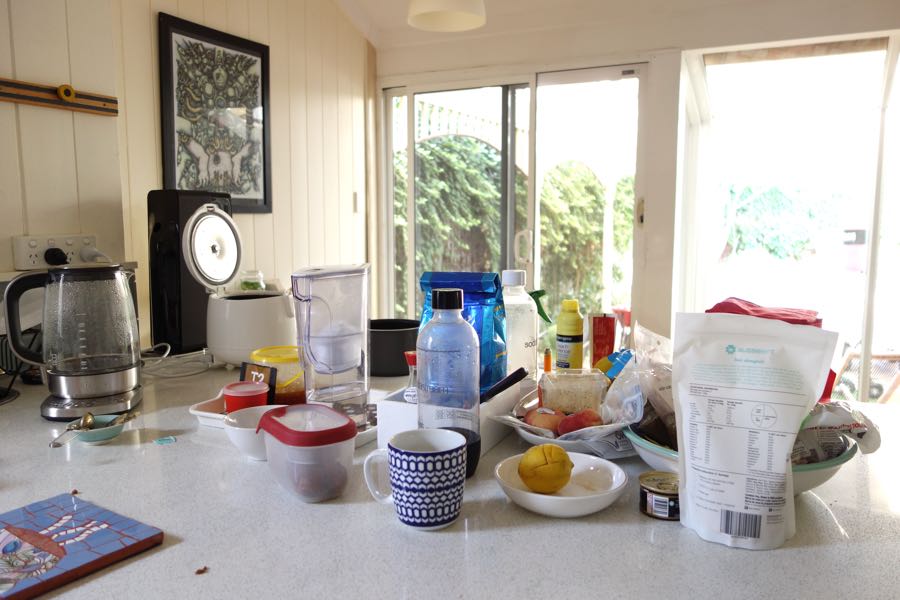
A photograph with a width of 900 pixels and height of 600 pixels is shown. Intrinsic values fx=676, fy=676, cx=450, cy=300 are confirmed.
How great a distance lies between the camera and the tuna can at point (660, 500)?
0.81 meters

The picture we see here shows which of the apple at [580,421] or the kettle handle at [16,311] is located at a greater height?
the kettle handle at [16,311]

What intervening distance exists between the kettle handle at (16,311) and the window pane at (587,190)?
2608 millimetres

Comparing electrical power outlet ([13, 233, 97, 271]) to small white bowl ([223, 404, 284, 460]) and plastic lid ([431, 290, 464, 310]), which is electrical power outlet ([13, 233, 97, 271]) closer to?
small white bowl ([223, 404, 284, 460])

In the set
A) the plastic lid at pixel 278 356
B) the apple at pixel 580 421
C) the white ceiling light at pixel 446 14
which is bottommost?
the apple at pixel 580 421

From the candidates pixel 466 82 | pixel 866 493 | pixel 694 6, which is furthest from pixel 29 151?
pixel 694 6

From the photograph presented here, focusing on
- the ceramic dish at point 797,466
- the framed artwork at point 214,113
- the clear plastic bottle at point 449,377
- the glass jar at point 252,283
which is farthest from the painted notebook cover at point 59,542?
the framed artwork at point 214,113

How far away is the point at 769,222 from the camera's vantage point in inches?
170

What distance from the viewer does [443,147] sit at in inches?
146

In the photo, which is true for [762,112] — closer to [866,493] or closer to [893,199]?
[893,199]

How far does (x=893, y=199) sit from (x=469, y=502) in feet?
11.8

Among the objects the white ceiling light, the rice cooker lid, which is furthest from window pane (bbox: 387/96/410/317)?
the rice cooker lid

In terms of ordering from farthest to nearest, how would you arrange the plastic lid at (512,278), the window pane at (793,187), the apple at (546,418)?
the window pane at (793,187)
the plastic lid at (512,278)
the apple at (546,418)

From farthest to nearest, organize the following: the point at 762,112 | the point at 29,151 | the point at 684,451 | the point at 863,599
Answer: the point at 762,112, the point at 29,151, the point at 684,451, the point at 863,599

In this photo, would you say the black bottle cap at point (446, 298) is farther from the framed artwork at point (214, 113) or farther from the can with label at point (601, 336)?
the framed artwork at point (214, 113)
